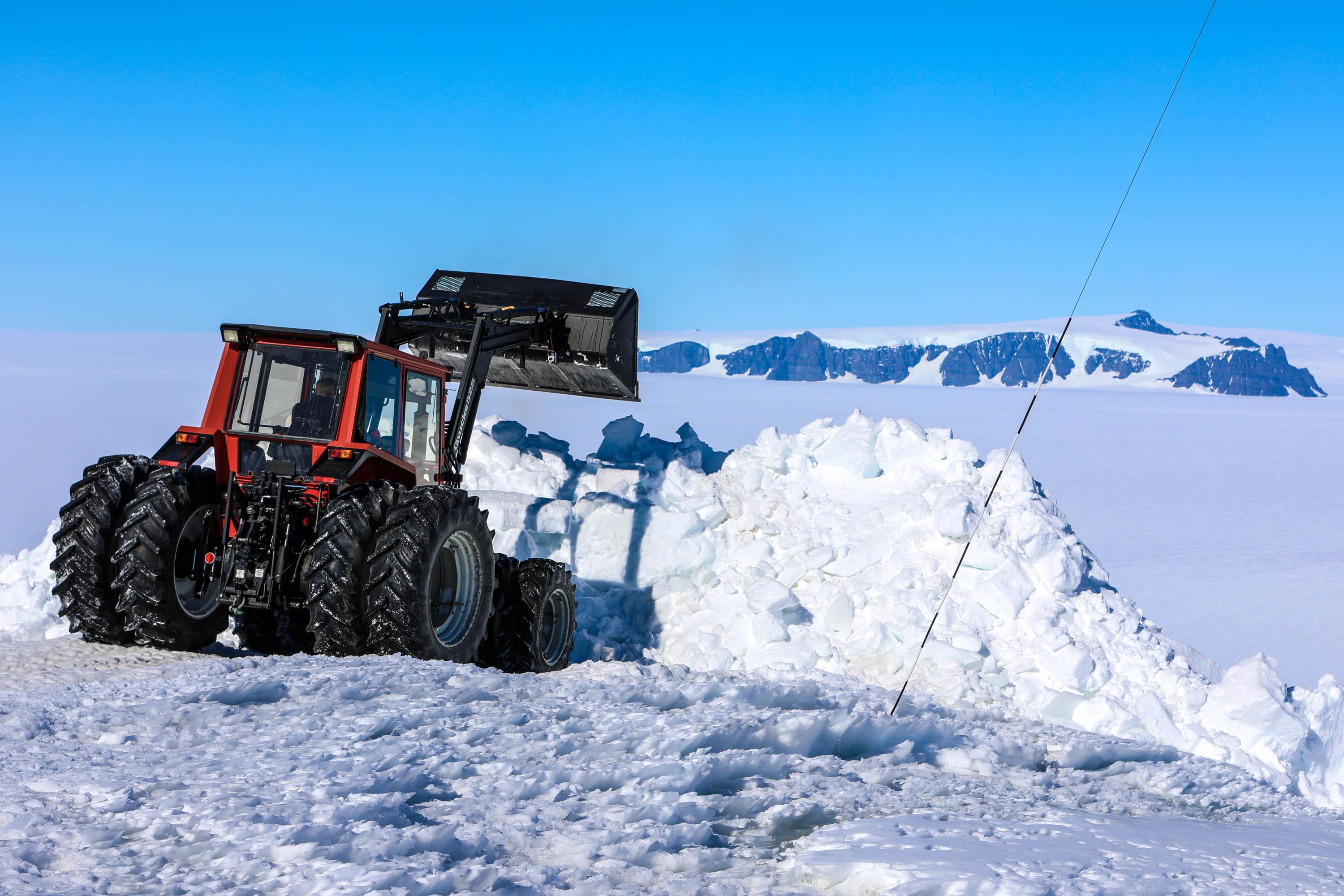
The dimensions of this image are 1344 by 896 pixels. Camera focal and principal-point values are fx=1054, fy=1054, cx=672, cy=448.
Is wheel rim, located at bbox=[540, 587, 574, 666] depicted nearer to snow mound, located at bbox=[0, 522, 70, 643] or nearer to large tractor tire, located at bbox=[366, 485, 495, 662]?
large tractor tire, located at bbox=[366, 485, 495, 662]

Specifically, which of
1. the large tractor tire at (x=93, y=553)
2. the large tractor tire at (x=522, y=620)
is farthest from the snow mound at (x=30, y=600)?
the large tractor tire at (x=522, y=620)

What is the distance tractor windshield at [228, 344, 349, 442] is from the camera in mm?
5828

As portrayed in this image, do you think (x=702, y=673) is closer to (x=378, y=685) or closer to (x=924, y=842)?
(x=378, y=685)

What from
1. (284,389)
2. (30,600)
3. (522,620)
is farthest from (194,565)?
(30,600)

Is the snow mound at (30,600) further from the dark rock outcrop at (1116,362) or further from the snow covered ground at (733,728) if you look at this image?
the dark rock outcrop at (1116,362)

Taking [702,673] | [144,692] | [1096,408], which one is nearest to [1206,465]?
[1096,408]

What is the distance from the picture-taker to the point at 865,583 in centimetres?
797

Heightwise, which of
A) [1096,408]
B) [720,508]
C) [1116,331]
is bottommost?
[720,508]

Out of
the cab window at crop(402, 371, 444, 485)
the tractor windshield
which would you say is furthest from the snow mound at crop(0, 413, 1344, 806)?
the tractor windshield

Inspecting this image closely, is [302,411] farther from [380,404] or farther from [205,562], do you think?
[205,562]

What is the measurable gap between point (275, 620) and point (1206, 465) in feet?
69.1

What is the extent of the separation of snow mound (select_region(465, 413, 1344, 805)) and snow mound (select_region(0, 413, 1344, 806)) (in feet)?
A: 0.05

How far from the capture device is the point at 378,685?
4152 millimetres

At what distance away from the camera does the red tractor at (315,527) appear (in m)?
5.03
